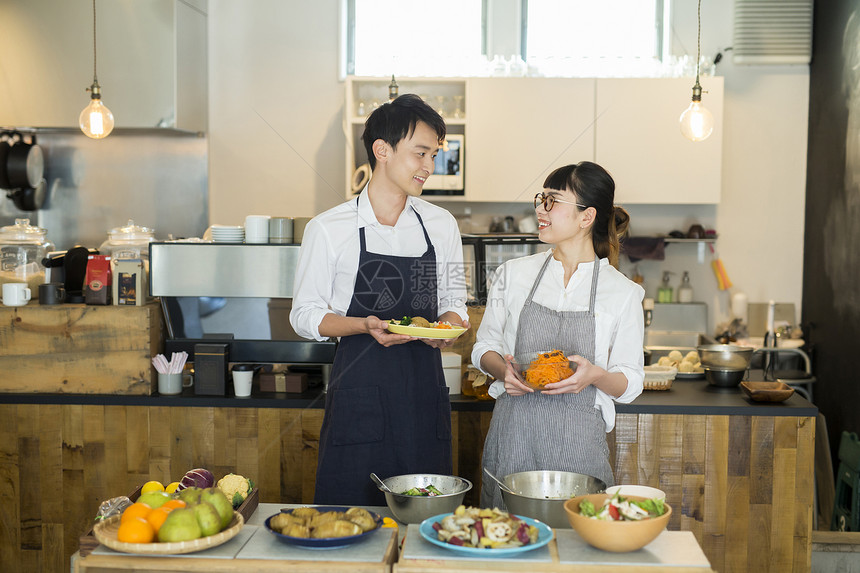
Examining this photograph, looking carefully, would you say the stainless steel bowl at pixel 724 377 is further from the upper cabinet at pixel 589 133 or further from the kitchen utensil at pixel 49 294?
the kitchen utensil at pixel 49 294

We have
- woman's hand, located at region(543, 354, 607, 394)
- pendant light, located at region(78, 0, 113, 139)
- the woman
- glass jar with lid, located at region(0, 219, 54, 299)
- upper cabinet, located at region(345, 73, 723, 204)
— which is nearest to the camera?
woman's hand, located at region(543, 354, 607, 394)

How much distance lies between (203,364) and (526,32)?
11.3 ft

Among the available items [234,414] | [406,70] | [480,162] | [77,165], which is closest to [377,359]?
[234,414]

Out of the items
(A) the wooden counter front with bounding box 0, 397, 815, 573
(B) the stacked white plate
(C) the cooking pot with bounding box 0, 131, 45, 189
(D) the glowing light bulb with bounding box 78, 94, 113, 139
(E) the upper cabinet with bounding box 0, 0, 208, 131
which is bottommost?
(A) the wooden counter front with bounding box 0, 397, 815, 573

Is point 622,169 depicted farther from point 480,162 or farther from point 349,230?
point 349,230

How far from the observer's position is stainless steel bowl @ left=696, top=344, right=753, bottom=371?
347 centimetres

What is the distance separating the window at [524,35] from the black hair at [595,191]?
340cm

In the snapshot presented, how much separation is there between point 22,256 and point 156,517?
7.96 feet

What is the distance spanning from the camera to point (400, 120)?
238cm

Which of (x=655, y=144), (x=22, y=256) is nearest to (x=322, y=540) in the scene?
(x=22, y=256)

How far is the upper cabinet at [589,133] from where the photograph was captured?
5180 millimetres

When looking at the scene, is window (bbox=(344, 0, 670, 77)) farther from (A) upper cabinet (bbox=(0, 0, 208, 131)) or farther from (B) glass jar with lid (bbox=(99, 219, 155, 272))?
(B) glass jar with lid (bbox=(99, 219, 155, 272))

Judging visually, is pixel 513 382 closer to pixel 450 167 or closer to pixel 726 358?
pixel 726 358

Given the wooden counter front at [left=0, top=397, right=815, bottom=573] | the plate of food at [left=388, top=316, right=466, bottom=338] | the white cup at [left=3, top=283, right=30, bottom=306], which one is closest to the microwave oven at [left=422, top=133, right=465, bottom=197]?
the wooden counter front at [left=0, top=397, right=815, bottom=573]
